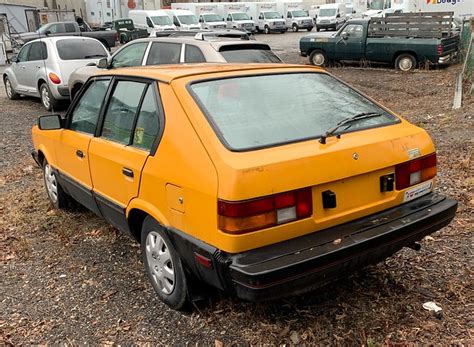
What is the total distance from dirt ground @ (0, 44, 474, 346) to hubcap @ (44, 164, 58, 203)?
204mm

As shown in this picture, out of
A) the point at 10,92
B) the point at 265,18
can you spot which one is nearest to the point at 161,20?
the point at 265,18

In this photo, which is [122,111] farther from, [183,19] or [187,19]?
[187,19]

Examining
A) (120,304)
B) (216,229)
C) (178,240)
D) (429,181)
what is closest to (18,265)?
(120,304)

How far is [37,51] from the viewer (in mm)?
11633

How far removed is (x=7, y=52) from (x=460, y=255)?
2708 cm

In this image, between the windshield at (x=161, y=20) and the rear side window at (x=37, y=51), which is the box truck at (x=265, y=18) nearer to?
the windshield at (x=161, y=20)

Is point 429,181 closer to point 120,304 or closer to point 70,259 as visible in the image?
point 120,304

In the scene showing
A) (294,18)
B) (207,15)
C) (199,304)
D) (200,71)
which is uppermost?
(207,15)

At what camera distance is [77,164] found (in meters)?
4.09

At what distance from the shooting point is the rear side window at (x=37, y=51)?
11.1 m

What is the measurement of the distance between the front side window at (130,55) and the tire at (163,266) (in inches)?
228

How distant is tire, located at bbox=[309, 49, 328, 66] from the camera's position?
17369mm

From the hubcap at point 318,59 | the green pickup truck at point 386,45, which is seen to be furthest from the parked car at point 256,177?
the hubcap at point 318,59

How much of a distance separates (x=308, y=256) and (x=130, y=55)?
7226 mm
